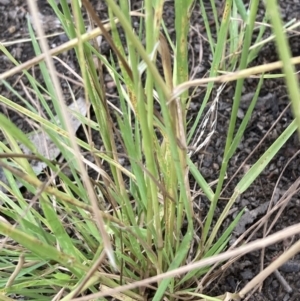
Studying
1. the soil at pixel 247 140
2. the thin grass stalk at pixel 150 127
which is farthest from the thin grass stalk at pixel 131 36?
the soil at pixel 247 140

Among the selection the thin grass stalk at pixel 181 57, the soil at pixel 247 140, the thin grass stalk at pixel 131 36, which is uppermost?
the thin grass stalk at pixel 131 36

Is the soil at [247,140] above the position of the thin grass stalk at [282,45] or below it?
below

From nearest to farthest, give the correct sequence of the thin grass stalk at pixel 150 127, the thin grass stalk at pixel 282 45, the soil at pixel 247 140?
1. the thin grass stalk at pixel 282 45
2. the thin grass stalk at pixel 150 127
3. the soil at pixel 247 140

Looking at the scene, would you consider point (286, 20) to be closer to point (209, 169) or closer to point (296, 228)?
point (209, 169)

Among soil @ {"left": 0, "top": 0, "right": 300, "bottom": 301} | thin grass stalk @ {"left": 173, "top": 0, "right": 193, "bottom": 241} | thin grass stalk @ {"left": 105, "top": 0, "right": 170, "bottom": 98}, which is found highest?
thin grass stalk @ {"left": 105, "top": 0, "right": 170, "bottom": 98}

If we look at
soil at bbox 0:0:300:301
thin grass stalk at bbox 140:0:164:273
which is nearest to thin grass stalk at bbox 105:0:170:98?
thin grass stalk at bbox 140:0:164:273

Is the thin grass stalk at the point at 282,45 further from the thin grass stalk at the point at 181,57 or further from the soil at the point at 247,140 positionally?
the soil at the point at 247,140

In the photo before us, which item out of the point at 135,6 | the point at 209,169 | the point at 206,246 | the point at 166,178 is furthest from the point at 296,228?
the point at 135,6

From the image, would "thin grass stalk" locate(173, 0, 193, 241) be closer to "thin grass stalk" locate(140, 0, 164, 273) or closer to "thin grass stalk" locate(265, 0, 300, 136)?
"thin grass stalk" locate(140, 0, 164, 273)

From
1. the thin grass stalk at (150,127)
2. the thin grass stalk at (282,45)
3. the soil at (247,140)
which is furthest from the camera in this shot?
the soil at (247,140)
